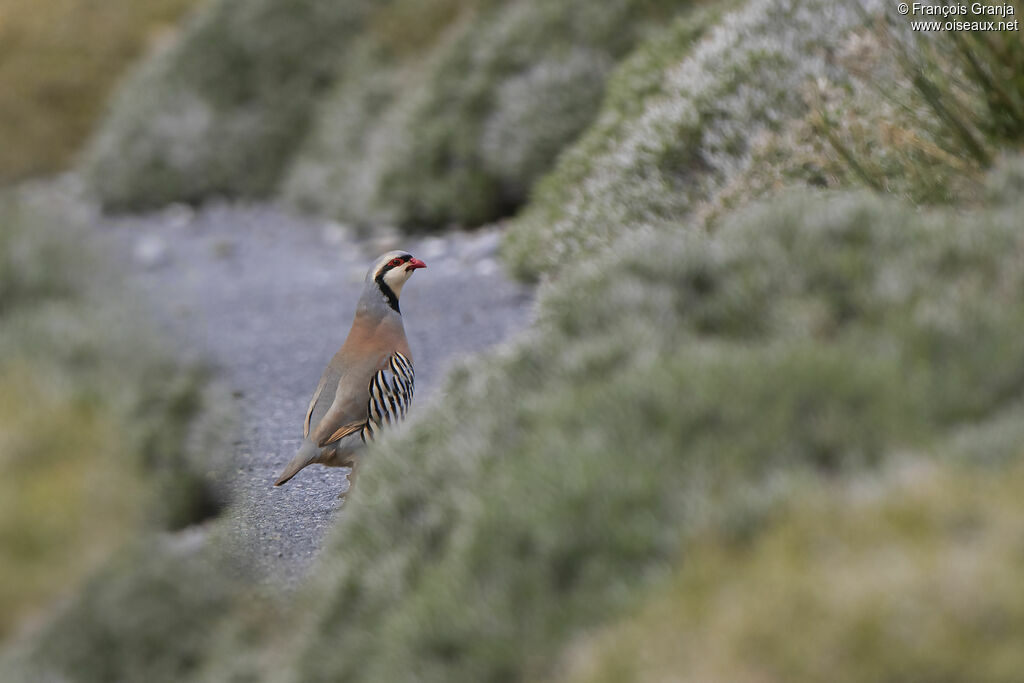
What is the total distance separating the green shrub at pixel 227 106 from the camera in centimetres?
1346

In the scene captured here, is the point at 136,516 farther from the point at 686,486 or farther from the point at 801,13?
the point at 801,13

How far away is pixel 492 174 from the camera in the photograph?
9906 mm

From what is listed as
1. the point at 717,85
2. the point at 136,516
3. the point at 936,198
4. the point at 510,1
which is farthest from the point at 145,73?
the point at 936,198

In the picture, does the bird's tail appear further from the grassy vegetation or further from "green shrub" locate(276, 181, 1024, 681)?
"green shrub" locate(276, 181, 1024, 681)

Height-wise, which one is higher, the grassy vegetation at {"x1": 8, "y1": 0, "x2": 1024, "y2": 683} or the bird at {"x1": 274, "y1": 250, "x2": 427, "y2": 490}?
the bird at {"x1": 274, "y1": 250, "x2": 427, "y2": 490}

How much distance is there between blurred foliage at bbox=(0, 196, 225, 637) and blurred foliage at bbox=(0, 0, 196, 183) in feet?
37.1

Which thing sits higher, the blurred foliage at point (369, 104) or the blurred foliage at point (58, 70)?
the blurred foliage at point (58, 70)

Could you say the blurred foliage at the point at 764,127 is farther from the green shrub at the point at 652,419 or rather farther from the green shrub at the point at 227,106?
the green shrub at the point at 227,106

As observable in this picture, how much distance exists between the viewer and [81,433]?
489 centimetres

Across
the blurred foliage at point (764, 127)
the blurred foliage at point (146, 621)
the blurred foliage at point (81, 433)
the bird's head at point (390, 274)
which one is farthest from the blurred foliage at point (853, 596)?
the blurred foliage at point (81, 433)

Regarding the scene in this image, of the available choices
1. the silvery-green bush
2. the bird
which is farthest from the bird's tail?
the silvery-green bush

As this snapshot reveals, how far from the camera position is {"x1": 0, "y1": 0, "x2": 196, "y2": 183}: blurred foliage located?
55.1ft

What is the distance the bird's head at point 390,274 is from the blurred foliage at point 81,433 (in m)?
1.29

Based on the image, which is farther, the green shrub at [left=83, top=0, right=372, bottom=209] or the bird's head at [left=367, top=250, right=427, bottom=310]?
the green shrub at [left=83, top=0, right=372, bottom=209]
